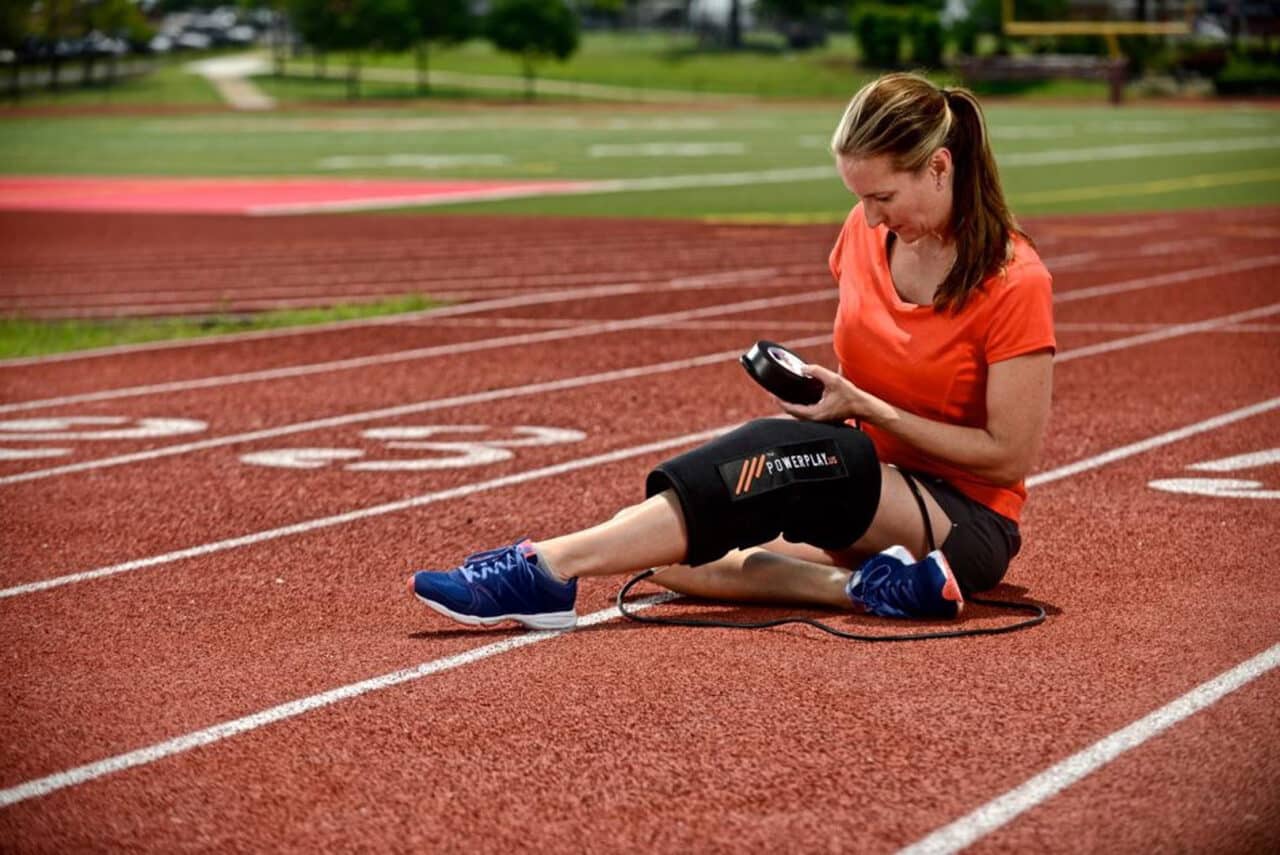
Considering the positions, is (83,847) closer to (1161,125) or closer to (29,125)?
(1161,125)

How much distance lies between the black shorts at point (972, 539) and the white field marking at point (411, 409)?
13.1 feet

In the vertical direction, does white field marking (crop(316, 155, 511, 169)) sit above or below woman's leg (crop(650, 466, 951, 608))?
below

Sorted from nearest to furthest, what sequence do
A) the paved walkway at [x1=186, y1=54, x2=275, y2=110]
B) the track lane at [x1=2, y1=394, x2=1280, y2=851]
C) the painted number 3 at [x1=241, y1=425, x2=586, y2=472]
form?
the track lane at [x1=2, y1=394, x2=1280, y2=851] < the painted number 3 at [x1=241, y1=425, x2=586, y2=472] < the paved walkway at [x1=186, y1=54, x2=275, y2=110]

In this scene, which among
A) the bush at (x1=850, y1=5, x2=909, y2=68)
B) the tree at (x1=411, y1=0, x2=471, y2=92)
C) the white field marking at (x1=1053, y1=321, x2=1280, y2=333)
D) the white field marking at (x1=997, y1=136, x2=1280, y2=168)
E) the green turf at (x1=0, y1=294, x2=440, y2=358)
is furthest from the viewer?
the bush at (x1=850, y1=5, x2=909, y2=68)

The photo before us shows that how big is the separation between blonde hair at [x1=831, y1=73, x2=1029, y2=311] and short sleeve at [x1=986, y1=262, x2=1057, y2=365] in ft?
0.23

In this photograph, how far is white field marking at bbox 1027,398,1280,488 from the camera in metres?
7.63

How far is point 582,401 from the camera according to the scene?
31.3 feet

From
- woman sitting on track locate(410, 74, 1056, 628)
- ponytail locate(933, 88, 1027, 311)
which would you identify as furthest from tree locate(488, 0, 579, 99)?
ponytail locate(933, 88, 1027, 311)

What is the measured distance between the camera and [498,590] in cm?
522

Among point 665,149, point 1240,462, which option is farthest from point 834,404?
point 665,149

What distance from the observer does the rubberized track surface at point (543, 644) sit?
3920 millimetres

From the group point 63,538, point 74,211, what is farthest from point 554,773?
point 74,211

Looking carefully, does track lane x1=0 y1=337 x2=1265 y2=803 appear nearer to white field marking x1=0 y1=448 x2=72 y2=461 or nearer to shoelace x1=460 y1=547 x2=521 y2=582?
shoelace x1=460 y1=547 x2=521 y2=582

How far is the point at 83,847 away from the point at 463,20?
74330mm
